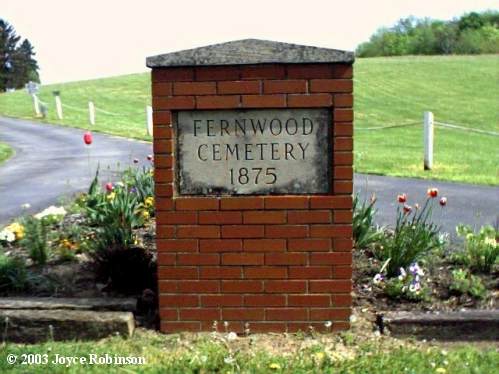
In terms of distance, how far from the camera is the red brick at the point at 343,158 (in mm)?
3990

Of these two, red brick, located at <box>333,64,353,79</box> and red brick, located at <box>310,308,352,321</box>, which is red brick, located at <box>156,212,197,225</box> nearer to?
red brick, located at <box>310,308,352,321</box>

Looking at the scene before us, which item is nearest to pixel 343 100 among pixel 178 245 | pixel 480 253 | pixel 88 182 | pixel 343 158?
pixel 343 158

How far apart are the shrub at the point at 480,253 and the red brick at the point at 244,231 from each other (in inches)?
68.3

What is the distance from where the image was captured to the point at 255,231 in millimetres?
4059

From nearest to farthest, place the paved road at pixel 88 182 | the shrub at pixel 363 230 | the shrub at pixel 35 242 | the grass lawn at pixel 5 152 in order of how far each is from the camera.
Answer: the shrub at pixel 35 242, the shrub at pixel 363 230, the paved road at pixel 88 182, the grass lawn at pixel 5 152

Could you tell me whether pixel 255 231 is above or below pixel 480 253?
above

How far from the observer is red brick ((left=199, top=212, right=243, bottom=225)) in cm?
406

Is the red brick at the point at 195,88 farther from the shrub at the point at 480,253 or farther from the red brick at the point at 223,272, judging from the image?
the shrub at the point at 480,253

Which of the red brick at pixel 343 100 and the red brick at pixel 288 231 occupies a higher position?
the red brick at pixel 343 100

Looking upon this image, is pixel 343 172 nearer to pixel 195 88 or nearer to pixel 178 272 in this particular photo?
pixel 195 88

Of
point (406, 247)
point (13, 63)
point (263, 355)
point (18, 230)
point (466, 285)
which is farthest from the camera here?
point (13, 63)

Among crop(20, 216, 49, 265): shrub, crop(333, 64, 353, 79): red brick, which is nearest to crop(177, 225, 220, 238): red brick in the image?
crop(333, 64, 353, 79): red brick

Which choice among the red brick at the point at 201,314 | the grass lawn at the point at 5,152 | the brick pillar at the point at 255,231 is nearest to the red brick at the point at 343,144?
the brick pillar at the point at 255,231

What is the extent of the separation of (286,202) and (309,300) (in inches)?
23.5
